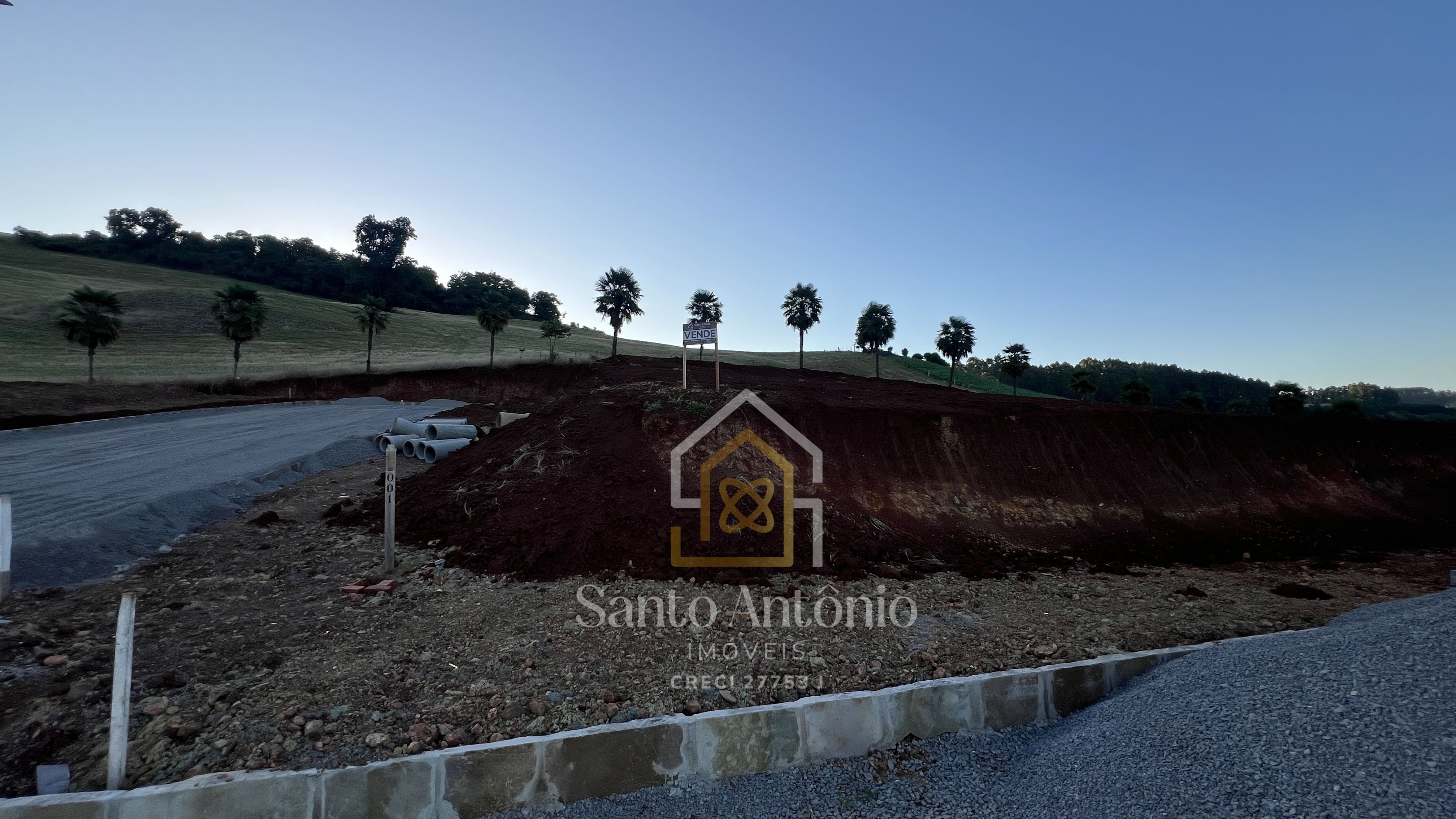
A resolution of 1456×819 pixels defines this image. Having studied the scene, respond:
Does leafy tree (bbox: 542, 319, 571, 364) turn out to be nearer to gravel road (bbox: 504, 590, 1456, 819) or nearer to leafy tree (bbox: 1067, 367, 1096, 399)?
leafy tree (bbox: 1067, 367, 1096, 399)

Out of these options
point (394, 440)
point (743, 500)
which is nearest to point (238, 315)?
point (394, 440)

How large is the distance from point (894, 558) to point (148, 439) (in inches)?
943

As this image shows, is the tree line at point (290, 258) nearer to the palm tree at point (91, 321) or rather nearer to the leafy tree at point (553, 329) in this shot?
the leafy tree at point (553, 329)

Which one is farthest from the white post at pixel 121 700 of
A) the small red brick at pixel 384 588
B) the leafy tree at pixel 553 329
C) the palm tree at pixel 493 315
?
the leafy tree at pixel 553 329

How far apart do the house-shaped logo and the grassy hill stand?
33.7m

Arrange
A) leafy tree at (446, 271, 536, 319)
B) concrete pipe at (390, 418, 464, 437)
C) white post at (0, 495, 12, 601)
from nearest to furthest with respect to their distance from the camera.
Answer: white post at (0, 495, 12, 601), concrete pipe at (390, 418, 464, 437), leafy tree at (446, 271, 536, 319)

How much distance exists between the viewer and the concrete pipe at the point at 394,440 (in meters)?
17.9

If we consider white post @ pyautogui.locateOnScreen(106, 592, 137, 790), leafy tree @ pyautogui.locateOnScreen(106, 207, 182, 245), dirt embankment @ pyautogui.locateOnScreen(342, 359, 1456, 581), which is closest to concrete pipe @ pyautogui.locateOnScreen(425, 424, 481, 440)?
dirt embankment @ pyautogui.locateOnScreen(342, 359, 1456, 581)

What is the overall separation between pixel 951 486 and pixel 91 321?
152ft

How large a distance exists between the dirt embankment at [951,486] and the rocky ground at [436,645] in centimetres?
115

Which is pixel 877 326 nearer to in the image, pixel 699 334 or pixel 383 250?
pixel 699 334

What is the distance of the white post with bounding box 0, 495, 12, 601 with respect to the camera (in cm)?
706

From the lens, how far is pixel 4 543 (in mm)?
7094

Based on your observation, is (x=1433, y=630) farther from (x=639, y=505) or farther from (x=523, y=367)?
(x=523, y=367)
